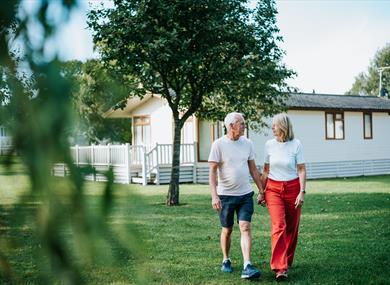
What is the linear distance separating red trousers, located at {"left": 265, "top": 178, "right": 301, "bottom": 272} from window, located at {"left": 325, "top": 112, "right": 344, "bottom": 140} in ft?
78.1

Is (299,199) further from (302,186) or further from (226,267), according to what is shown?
(226,267)

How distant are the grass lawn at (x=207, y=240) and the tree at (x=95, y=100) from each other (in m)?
0.08

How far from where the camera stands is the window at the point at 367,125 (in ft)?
105

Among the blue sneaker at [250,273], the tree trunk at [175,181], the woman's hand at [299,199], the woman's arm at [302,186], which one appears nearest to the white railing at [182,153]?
the tree trunk at [175,181]

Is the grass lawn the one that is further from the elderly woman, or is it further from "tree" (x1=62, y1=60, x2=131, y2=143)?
the elderly woman

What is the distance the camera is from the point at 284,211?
22.1ft

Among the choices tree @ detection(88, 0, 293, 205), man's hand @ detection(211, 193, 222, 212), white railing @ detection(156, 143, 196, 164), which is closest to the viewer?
man's hand @ detection(211, 193, 222, 212)

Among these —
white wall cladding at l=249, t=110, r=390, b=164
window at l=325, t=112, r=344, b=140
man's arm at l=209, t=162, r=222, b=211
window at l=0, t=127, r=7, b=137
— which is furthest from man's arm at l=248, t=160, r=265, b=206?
window at l=325, t=112, r=344, b=140

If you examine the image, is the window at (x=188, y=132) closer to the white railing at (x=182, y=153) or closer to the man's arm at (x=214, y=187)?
the white railing at (x=182, y=153)

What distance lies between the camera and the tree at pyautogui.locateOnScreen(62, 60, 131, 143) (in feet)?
2.61

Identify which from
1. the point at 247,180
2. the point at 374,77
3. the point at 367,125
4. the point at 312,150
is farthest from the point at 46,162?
the point at 374,77

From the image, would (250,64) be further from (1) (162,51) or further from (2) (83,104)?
(2) (83,104)

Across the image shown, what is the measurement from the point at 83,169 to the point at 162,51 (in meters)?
12.9

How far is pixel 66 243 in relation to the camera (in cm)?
82
